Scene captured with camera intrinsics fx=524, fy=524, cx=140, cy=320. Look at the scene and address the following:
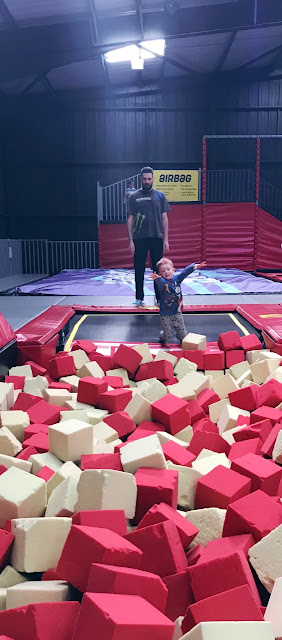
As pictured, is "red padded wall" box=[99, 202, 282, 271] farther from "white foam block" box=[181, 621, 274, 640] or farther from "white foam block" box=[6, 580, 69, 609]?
"white foam block" box=[181, 621, 274, 640]

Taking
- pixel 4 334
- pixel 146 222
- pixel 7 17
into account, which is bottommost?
pixel 4 334

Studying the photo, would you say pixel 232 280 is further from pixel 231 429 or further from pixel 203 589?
pixel 203 589

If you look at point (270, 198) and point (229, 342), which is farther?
point (270, 198)

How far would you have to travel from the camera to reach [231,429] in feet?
6.81

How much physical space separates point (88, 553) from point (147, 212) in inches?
166

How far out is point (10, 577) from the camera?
1237 mm

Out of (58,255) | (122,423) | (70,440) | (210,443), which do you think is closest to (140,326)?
(122,423)

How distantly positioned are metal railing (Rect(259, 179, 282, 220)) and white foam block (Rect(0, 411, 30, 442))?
1169 centimetres

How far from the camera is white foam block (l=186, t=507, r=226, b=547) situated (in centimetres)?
135

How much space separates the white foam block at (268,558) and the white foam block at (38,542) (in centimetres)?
44

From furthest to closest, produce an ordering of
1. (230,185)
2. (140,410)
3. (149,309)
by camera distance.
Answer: (230,185) → (149,309) → (140,410)

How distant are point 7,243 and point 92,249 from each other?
9.07ft

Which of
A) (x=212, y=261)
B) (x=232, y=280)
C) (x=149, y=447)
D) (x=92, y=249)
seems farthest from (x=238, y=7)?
(x=149, y=447)

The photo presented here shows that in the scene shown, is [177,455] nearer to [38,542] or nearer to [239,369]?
[38,542]
